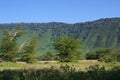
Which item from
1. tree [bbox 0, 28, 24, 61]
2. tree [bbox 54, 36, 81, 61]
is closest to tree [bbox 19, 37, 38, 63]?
tree [bbox 0, 28, 24, 61]

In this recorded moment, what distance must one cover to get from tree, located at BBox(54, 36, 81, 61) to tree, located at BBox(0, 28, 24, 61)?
13.6 m

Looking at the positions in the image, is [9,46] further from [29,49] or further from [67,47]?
[67,47]

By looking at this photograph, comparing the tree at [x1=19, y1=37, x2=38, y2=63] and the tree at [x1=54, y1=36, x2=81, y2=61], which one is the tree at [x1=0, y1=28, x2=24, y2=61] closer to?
the tree at [x1=19, y1=37, x2=38, y2=63]

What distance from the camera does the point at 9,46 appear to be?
274 feet

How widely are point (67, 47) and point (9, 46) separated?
59.3ft

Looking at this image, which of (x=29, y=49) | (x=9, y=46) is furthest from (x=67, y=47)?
(x=9, y=46)

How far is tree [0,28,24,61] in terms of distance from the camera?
82.2 m

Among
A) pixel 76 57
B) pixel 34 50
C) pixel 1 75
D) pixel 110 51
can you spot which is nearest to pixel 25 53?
pixel 34 50

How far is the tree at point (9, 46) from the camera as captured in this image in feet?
270

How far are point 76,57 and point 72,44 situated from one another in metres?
8.43

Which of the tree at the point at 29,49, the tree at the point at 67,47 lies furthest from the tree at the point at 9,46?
the tree at the point at 67,47

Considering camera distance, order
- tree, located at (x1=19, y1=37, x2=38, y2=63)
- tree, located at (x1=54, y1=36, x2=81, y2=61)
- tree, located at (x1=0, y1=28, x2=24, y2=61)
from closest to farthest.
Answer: tree, located at (x1=0, y1=28, x2=24, y2=61)
tree, located at (x1=19, y1=37, x2=38, y2=63)
tree, located at (x1=54, y1=36, x2=81, y2=61)

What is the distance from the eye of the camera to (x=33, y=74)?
1087 centimetres

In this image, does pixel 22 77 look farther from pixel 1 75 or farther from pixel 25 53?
pixel 25 53
